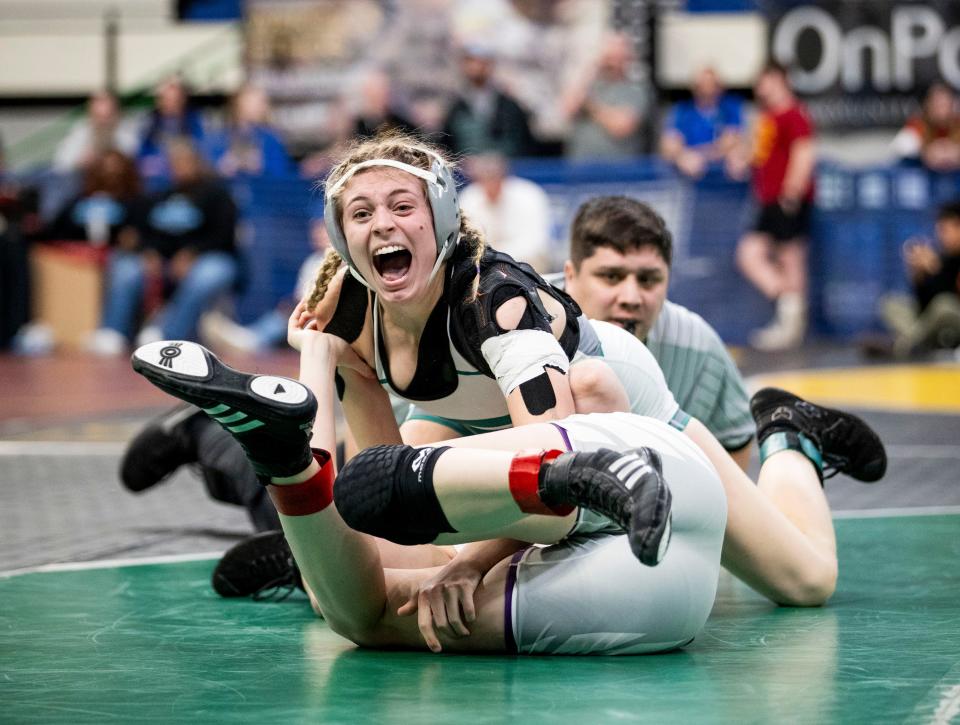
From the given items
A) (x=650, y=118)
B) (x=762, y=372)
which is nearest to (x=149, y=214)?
(x=650, y=118)

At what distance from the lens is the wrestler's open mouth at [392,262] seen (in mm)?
3879

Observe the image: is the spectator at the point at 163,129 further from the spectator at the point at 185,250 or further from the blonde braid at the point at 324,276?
the blonde braid at the point at 324,276

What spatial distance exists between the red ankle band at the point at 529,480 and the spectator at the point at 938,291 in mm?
9754

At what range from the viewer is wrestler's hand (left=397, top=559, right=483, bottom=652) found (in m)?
3.58

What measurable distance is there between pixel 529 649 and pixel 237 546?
1.23m

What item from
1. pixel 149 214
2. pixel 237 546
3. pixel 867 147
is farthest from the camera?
pixel 867 147

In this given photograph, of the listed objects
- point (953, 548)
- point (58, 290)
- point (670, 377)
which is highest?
point (670, 377)

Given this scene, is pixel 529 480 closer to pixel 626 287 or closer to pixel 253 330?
pixel 626 287

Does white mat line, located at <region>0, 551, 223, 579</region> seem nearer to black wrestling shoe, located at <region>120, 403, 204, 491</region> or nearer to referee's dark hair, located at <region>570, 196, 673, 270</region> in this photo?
black wrestling shoe, located at <region>120, 403, 204, 491</region>

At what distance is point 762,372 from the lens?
11.1m

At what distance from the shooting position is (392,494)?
10.8ft

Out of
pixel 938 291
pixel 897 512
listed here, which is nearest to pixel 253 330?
pixel 938 291

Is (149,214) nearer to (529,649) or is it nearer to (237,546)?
(237,546)

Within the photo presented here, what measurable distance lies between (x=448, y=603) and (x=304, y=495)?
40cm
